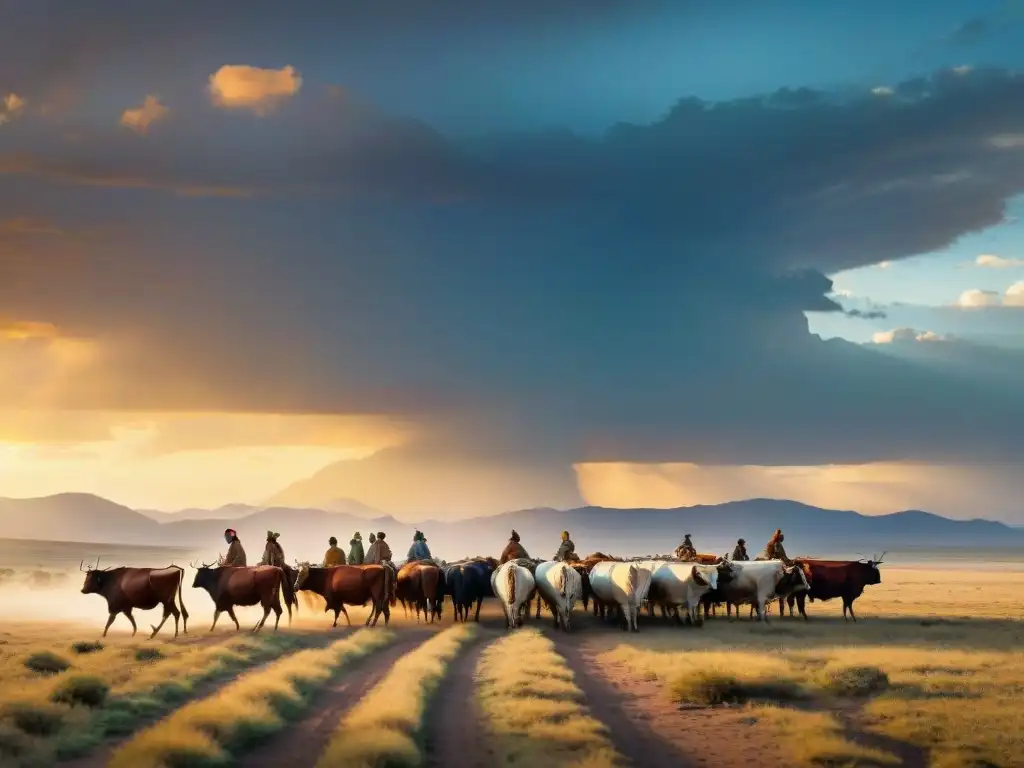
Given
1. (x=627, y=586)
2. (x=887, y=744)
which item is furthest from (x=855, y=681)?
(x=627, y=586)

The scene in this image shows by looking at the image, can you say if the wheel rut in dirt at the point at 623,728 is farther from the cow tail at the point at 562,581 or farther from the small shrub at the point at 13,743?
the small shrub at the point at 13,743

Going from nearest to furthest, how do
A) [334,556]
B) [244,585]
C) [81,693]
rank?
[81,693]
[244,585]
[334,556]


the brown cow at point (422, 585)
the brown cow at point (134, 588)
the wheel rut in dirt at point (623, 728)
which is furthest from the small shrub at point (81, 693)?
the brown cow at point (422, 585)

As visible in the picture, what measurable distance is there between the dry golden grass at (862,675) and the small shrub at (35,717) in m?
10.00

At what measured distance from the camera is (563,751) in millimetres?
14680

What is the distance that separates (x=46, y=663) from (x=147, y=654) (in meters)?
2.27

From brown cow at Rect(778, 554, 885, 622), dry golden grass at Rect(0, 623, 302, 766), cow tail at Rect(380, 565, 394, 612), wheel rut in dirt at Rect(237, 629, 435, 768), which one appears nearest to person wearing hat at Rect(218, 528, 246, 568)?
dry golden grass at Rect(0, 623, 302, 766)

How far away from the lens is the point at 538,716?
55.1ft

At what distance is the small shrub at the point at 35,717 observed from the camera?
16250 mm

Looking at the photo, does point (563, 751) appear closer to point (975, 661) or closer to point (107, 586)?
point (975, 661)

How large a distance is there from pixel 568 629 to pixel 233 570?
9633 millimetres

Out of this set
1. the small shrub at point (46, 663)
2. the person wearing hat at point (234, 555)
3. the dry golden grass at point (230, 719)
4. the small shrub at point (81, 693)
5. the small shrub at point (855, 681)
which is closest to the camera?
the dry golden grass at point (230, 719)

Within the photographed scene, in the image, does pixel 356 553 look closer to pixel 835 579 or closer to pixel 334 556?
pixel 334 556

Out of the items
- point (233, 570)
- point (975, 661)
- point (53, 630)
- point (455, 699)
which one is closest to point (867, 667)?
point (975, 661)
